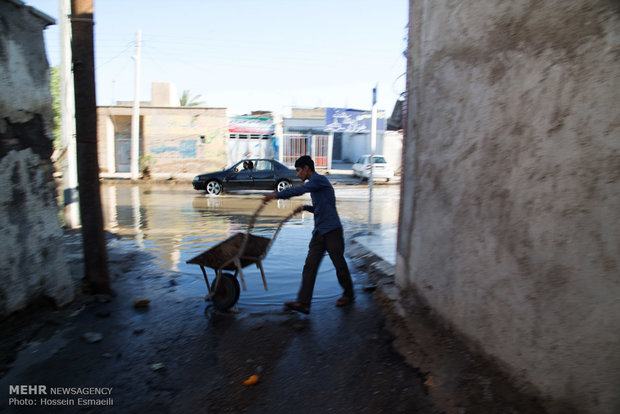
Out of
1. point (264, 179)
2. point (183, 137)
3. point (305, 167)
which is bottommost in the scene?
point (264, 179)

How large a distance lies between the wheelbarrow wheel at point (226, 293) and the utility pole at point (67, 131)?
6.23 m

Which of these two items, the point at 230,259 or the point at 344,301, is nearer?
the point at 230,259

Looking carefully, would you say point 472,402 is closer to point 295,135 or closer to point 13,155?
point 13,155

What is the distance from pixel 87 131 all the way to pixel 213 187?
12.5 meters

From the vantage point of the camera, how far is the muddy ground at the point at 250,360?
2.88 metres

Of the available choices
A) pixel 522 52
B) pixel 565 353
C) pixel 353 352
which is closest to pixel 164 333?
pixel 353 352

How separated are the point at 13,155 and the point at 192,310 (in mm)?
2352

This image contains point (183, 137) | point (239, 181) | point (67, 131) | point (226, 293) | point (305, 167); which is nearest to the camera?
point (226, 293)

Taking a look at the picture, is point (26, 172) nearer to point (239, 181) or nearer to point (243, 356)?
point (243, 356)

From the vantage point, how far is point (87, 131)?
4.56 m

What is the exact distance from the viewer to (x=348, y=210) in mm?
12938

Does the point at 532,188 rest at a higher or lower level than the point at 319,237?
higher

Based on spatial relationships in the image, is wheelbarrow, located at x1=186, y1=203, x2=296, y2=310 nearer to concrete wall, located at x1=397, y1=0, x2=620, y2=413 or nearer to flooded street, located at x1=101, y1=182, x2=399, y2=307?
flooded street, located at x1=101, y1=182, x2=399, y2=307

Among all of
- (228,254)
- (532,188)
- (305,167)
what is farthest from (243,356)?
(532,188)
